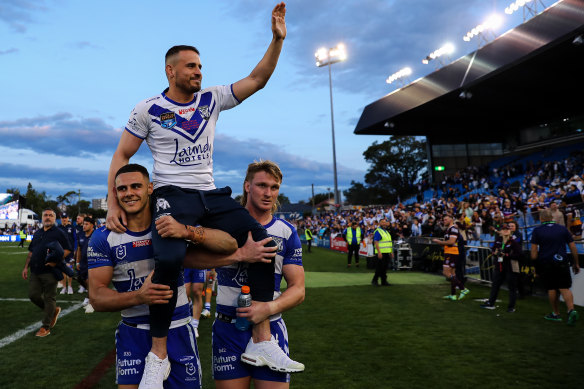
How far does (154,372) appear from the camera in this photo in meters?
2.46

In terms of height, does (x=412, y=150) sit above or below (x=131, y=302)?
above

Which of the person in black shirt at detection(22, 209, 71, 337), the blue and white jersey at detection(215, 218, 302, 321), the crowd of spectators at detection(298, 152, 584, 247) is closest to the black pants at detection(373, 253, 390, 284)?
the crowd of spectators at detection(298, 152, 584, 247)

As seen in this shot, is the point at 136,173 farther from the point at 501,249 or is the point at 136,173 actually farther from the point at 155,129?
the point at 501,249

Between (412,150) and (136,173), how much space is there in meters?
67.1

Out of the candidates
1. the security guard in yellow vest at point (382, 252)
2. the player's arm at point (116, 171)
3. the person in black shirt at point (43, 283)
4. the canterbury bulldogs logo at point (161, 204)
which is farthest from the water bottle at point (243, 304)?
the security guard in yellow vest at point (382, 252)

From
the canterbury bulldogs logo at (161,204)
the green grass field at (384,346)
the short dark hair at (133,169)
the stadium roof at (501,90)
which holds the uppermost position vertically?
the stadium roof at (501,90)

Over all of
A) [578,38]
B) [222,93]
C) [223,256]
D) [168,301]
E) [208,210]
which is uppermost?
[578,38]

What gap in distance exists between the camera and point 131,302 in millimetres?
2520

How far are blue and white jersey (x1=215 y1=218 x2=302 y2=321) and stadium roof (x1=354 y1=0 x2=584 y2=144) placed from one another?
2161 centimetres

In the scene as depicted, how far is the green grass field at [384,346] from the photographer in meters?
5.23

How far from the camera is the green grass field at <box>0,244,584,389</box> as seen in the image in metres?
5.23

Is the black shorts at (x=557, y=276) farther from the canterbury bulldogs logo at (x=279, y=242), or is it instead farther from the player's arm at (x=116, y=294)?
the player's arm at (x=116, y=294)

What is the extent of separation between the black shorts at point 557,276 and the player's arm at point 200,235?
311 inches

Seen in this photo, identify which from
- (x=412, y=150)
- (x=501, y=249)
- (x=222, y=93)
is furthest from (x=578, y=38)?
(x=412, y=150)
